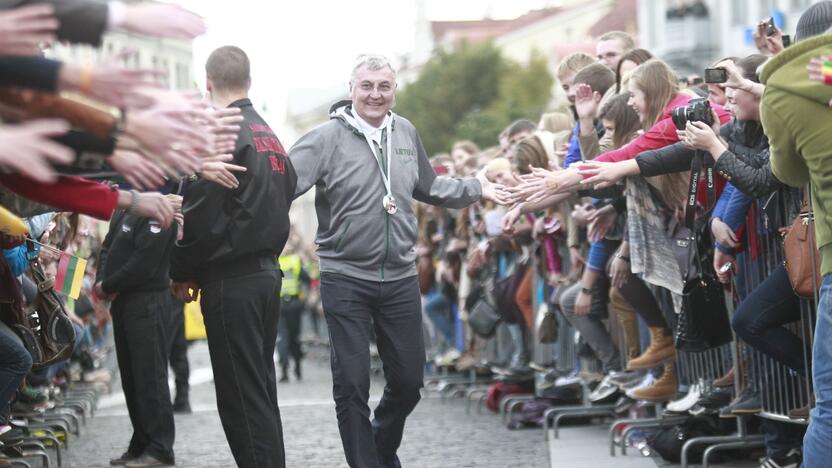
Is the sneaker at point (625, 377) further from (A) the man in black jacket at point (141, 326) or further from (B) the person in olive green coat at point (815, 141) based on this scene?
(B) the person in olive green coat at point (815, 141)

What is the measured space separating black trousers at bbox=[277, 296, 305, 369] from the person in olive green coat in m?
16.9

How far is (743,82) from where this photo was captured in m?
7.63

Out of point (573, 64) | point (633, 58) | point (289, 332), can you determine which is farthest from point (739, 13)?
point (633, 58)

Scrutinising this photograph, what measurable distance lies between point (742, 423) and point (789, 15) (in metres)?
48.5

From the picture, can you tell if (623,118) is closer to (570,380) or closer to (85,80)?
(570,380)

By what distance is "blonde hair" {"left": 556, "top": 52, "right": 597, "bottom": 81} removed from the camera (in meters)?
11.9

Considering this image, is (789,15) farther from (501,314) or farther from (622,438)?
(622,438)

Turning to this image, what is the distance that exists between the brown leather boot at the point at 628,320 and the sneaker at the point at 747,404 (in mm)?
1754

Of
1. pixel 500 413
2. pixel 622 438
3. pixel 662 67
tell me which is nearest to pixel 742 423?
pixel 622 438

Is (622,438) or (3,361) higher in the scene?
(3,361)

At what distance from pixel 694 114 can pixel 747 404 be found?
1594 millimetres

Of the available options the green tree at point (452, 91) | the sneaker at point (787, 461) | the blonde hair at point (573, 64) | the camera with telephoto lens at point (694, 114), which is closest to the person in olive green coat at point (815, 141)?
the sneaker at point (787, 461)

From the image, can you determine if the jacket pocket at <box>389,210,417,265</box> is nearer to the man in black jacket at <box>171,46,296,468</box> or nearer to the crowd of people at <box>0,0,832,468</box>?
the crowd of people at <box>0,0,832,468</box>

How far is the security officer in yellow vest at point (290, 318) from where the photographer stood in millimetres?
22891
